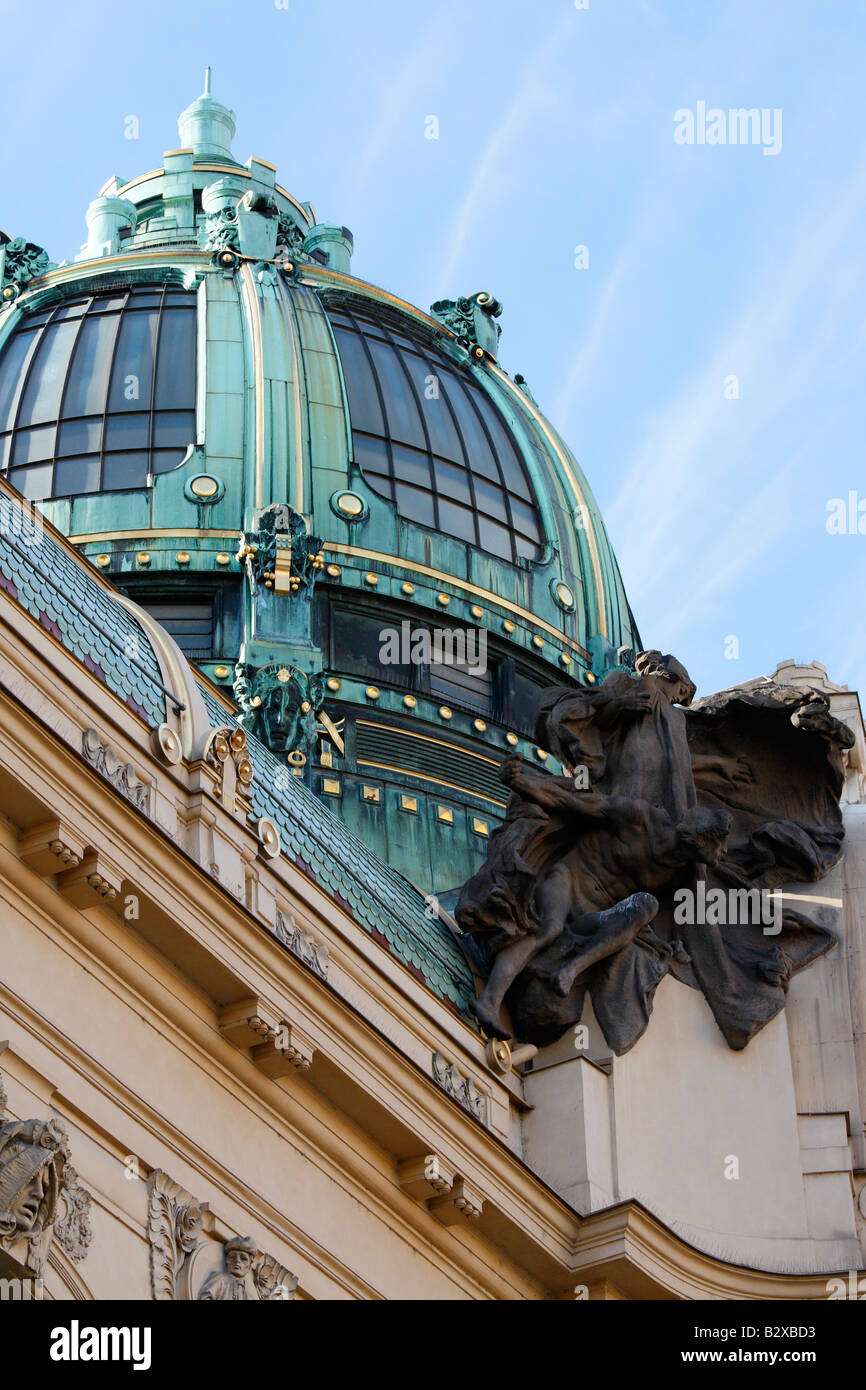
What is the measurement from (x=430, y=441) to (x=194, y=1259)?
59.0 ft

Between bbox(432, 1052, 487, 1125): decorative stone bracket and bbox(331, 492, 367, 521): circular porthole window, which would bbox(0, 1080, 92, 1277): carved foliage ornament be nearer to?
bbox(432, 1052, 487, 1125): decorative stone bracket

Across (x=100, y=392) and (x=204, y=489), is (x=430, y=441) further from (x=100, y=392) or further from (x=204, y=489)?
(x=100, y=392)

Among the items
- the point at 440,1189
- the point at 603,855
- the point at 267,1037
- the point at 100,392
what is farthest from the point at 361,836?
the point at 267,1037

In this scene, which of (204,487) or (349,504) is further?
(349,504)

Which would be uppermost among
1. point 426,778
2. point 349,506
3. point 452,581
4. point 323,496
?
point 323,496

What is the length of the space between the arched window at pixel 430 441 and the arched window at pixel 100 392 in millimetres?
2017

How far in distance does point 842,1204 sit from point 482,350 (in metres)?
16.7

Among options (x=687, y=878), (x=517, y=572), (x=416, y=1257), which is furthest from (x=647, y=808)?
(x=517, y=572)

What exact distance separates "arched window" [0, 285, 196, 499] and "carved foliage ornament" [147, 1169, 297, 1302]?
1572 cm

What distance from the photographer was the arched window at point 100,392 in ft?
110

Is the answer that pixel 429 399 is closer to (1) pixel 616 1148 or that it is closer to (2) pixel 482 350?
(2) pixel 482 350

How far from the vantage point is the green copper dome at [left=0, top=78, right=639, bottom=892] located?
31141 mm

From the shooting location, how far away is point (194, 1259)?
1828cm

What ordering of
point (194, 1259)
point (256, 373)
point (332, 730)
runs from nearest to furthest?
1. point (194, 1259)
2. point (332, 730)
3. point (256, 373)
